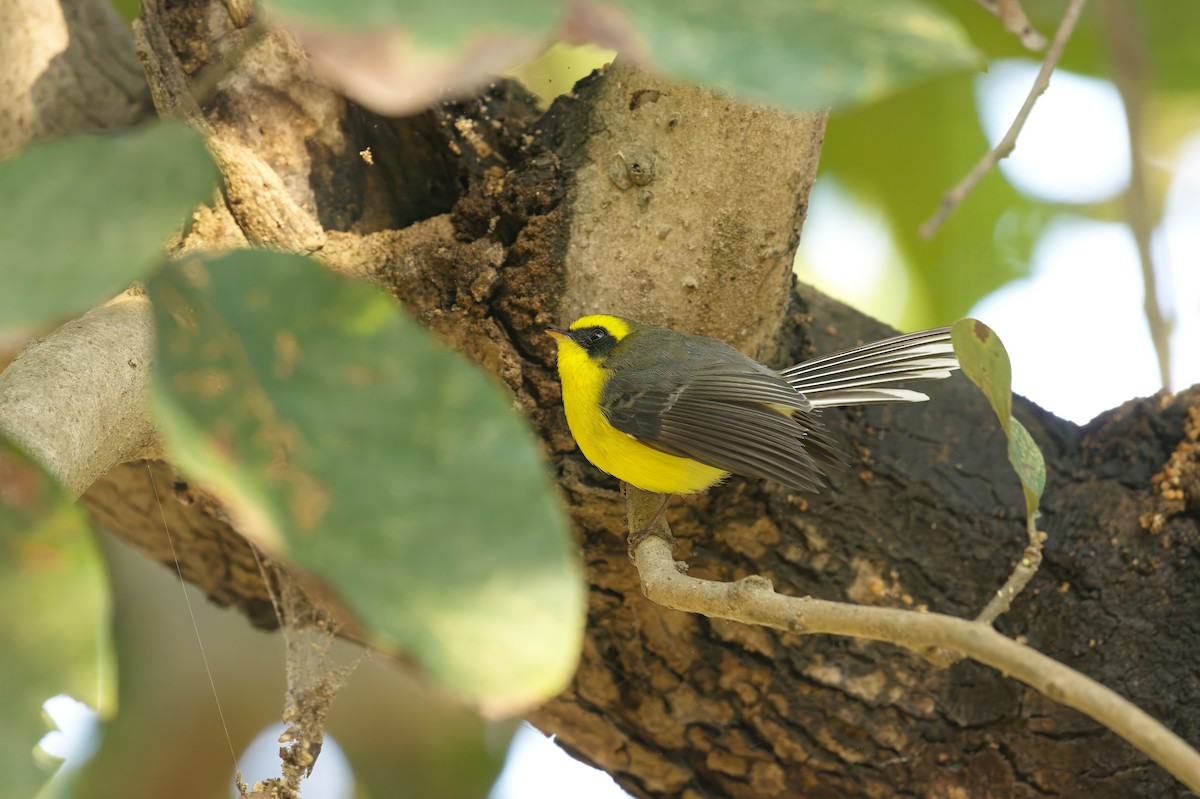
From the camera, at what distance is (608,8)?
0.63 metres

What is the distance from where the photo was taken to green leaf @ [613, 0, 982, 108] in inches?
24.5

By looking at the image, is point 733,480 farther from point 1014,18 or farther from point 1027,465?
point 1014,18

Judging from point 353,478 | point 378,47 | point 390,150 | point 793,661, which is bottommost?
point 353,478

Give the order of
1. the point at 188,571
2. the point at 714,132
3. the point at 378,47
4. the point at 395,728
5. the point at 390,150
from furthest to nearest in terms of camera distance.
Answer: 1. the point at 395,728
2. the point at 188,571
3. the point at 390,150
4. the point at 714,132
5. the point at 378,47

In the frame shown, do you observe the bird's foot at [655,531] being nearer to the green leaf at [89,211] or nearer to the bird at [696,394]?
the bird at [696,394]

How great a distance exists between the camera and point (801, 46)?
65 cm

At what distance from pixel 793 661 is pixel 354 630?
0.92m

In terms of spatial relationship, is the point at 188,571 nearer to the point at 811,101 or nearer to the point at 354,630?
the point at 354,630

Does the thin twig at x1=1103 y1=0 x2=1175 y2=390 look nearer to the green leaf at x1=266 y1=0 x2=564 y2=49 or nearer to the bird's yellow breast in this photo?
the bird's yellow breast

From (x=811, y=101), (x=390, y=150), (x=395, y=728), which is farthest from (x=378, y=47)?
(x=395, y=728)

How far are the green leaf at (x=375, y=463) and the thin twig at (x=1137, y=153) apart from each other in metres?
2.38

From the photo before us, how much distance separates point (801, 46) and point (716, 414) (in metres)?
1.42

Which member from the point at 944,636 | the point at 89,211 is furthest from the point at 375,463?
the point at 944,636

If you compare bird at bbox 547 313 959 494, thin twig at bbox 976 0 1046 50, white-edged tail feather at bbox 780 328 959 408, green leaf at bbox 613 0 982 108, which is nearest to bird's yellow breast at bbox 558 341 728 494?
bird at bbox 547 313 959 494
